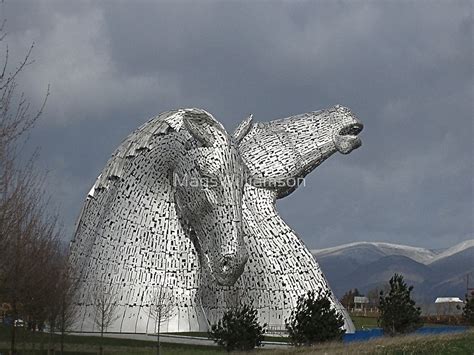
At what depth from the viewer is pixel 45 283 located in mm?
16703

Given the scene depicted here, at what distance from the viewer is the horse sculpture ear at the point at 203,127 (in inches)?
912

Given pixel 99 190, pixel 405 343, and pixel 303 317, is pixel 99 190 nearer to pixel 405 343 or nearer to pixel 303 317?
pixel 303 317

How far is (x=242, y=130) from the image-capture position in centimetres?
2828

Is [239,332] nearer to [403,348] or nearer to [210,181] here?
[403,348]

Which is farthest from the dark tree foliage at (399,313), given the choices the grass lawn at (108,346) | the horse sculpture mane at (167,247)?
the grass lawn at (108,346)

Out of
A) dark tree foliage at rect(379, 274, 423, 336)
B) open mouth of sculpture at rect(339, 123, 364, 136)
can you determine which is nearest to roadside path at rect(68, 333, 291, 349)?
dark tree foliage at rect(379, 274, 423, 336)

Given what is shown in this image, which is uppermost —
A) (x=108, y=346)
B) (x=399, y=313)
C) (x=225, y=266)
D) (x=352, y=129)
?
(x=352, y=129)

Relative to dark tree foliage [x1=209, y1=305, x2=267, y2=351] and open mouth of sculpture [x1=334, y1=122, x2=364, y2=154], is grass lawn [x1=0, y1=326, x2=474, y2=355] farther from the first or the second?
open mouth of sculpture [x1=334, y1=122, x2=364, y2=154]

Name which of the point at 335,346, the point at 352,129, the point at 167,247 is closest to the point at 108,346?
the point at 167,247

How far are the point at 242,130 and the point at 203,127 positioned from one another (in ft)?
15.2

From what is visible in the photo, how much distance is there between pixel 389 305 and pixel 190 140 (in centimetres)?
847

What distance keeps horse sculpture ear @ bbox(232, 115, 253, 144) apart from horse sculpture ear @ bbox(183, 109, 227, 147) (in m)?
3.78

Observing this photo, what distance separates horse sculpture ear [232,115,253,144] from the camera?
28188mm

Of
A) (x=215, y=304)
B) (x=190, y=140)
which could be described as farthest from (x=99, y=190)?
(x=215, y=304)
